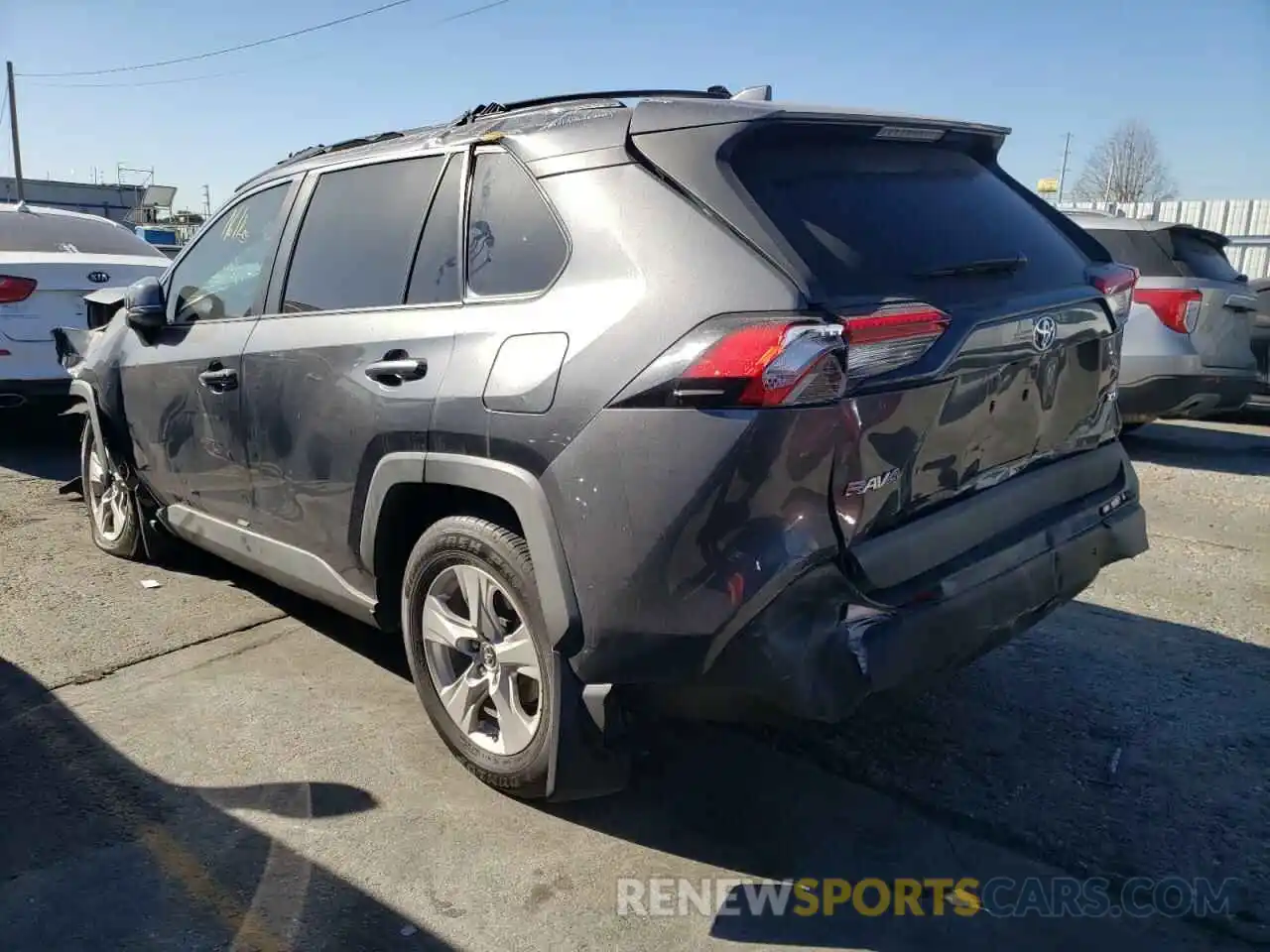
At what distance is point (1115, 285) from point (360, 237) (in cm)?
248

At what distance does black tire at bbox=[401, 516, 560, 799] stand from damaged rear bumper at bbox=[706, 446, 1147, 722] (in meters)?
0.53

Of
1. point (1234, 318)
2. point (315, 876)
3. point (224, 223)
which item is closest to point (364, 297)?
point (224, 223)

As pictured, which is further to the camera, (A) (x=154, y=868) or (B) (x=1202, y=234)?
(B) (x=1202, y=234)

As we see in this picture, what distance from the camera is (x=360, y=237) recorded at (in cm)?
353

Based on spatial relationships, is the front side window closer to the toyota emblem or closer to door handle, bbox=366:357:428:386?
door handle, bbox=366:357:428:386

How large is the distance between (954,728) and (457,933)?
179 cm

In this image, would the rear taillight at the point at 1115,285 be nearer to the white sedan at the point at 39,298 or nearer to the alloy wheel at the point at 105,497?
the alloy wheel at the point at 105,497

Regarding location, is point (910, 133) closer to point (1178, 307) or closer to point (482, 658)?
point (482, 658)

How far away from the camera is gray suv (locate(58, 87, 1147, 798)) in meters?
2.33

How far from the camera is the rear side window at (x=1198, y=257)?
7.66 m

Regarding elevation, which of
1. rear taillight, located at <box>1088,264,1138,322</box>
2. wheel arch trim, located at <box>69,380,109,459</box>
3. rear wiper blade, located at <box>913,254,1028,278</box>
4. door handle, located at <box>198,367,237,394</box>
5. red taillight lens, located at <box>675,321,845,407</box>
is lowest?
wheel arch trim, located at <box>69,380,109,459</box>

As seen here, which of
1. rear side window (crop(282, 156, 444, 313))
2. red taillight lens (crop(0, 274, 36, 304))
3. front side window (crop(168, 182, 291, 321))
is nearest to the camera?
rear side window (crop(282, 156, 444, 313))

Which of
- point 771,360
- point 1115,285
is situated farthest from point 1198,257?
point 771,360

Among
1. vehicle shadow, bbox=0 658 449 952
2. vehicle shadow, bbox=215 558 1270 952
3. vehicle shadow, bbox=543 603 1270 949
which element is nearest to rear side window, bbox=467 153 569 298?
vehicle shadow, bbox=215 558 1270 952
